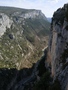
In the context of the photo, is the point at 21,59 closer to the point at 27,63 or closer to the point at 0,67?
the point at 27,63

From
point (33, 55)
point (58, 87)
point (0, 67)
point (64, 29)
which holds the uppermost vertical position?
point (64, 29)

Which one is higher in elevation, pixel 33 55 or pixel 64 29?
pixel 64 29

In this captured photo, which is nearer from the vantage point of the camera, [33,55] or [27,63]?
[27,63]

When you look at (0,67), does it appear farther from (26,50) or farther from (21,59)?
(26,50)

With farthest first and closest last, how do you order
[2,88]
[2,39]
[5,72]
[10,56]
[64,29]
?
[2,39]
[10,56]
[5,72]
[2,88]
[64,29]

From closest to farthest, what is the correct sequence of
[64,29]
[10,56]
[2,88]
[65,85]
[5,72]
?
[65,85] → [64,29] → [2,88] → [5,72] → [10,56]

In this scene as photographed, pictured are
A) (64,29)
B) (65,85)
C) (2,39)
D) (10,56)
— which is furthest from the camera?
(2,39)

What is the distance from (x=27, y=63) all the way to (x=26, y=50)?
2408 centimetres

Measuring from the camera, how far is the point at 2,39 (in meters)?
171

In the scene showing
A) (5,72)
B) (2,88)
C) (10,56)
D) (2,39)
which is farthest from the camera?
(2,39)

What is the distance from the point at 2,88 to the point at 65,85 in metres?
73.3

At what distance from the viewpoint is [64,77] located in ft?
136

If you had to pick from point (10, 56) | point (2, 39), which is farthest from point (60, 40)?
point (2, 39)

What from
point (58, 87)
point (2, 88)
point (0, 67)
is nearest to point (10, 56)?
point (0, 67)
